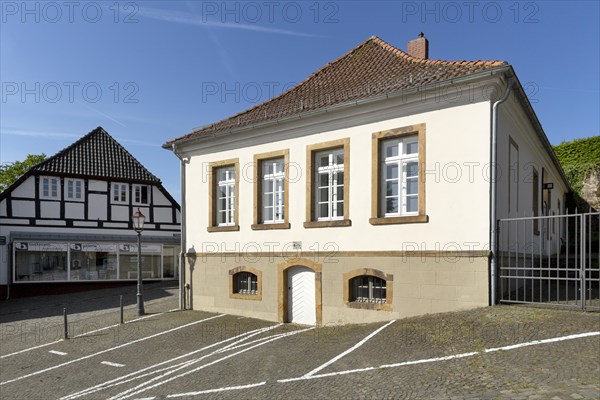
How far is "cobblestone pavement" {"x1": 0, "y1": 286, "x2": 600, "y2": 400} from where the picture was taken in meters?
5.91

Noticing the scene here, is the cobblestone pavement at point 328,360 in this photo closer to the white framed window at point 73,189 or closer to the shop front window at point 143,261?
the shop front window at point 143,261

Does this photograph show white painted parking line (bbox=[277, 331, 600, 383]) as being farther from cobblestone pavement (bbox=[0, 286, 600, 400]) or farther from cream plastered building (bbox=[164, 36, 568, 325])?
cream plastered building (bbox=[164, 36, 568, 325])

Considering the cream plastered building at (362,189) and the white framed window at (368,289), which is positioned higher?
the cream plastered building at (362,189)

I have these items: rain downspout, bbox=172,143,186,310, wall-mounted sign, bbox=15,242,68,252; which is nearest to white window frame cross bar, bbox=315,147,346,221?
rain downspout, bbox=172,143,186,310

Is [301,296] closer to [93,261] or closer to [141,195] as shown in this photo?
[93,261]

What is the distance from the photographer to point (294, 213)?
39.9ft

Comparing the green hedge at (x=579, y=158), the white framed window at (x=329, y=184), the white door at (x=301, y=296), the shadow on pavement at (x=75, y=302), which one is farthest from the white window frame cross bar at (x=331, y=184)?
the green hedge at (x=579, y=158)

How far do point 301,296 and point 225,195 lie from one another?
393 centimetres

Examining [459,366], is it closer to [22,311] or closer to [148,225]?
[22,311]

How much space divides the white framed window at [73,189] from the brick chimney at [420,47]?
17378 mm

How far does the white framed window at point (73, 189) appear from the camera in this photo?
2317 cm

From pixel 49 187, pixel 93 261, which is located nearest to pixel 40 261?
pixel 93 261

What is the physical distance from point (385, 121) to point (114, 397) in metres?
7.50

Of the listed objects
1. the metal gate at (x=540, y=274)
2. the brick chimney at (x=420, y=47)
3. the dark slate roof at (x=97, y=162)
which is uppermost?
the brick chimney at (x=420, y=47)
